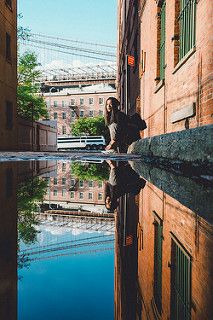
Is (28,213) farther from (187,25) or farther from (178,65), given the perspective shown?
(187,25)

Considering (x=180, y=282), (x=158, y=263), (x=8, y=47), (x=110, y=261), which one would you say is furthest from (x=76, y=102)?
(x=180, y=282)

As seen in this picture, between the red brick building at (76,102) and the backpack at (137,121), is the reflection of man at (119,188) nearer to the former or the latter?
the backpack at (137,121)

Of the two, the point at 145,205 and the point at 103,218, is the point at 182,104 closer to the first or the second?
the point at 145,205

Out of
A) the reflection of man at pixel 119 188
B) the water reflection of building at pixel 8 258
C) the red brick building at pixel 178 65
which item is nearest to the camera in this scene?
the water reflection of building at pixel 8 258

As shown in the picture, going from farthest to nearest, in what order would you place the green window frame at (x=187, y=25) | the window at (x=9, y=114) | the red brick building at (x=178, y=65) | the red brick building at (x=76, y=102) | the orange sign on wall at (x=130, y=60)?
the red brick building at (x=76, y=102), the window at (x=9, y=114), the orange sign on wall at (x=130, y=60), the green window frame at (x=187, y=25), the red brick building at (x=178, y=65)

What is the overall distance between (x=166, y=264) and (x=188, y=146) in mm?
2292

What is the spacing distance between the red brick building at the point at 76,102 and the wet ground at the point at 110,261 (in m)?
55.5

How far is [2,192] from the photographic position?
2.72m

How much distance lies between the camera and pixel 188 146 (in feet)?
11.6

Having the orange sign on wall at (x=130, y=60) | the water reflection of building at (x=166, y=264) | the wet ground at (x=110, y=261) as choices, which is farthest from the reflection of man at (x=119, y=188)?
the orange sign on wall at (x=130, y=60)

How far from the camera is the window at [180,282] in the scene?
0.93 meters

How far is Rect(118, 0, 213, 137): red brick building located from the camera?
162 inches

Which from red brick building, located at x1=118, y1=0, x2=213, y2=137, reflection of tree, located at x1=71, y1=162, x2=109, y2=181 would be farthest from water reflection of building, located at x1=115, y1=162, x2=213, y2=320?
reflection of tree, located at x1=71, y1=162, x2=109, y2=181

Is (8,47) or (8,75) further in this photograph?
(8,47)
